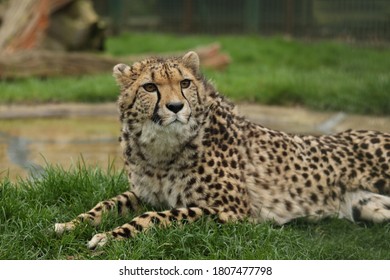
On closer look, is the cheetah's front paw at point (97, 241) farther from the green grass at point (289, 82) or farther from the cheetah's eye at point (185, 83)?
the green grass at point (289, 82)

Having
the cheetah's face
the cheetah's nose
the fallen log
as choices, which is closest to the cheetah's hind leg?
the cheetah's face

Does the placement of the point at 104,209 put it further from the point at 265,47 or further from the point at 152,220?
the point at 265,47

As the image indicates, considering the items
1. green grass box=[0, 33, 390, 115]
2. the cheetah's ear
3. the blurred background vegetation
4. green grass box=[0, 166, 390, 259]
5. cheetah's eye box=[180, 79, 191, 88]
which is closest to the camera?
green grass box=[0, 166, 390, 259]

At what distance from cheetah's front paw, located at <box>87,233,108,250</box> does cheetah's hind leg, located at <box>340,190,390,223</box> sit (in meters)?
1.32

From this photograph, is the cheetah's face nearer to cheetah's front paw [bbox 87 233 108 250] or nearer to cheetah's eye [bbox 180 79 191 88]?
cheetah's eye [bbox 180 79 191 88]

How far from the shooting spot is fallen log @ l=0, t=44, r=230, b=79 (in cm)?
826

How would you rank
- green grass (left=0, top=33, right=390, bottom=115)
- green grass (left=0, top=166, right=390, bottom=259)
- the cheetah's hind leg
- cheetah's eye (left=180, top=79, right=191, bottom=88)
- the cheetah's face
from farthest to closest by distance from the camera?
green grass (left=0, top=33, right=390, bottom=115)
the cheetah's hind leg
cheetah's eye (left=180, top=79, right=191, bottom=88)
the cheetah's face
green grass (left=0, top=166, right=390, bottom=259)

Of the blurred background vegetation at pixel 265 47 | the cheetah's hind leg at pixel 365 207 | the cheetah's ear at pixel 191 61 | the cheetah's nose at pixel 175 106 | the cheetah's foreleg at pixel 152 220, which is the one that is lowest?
the blurred background vegetation at pixel 265 47

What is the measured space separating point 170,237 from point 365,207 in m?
1.16

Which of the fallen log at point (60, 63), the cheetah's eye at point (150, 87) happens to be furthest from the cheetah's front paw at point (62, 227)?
the fallen log at point (60, 63)

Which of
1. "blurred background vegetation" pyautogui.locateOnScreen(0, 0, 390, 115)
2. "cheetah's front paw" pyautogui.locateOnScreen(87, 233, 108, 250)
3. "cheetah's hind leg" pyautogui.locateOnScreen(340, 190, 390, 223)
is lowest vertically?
"blurred background vegetation" pyautogui.locateOnScreen(0, 0, 390, 115)

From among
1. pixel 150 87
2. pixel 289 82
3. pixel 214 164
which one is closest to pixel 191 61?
pixel 150 87

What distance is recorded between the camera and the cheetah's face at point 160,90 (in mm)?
3537
